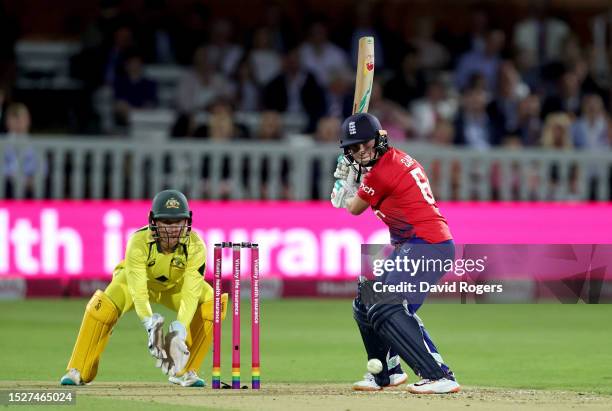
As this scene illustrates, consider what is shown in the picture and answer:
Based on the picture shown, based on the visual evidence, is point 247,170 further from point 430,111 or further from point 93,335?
point 93,335

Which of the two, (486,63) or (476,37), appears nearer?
(486,63)

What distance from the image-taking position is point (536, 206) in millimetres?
19016

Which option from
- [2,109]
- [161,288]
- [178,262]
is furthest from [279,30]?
[178,262]

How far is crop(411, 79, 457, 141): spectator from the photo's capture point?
20.6 m

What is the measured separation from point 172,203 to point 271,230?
7658 mm

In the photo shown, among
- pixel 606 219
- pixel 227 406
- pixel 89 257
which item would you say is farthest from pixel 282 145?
pixel 227 406

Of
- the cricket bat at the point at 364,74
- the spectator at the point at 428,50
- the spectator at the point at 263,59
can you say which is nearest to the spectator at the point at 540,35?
the spectator at the point at 428,50

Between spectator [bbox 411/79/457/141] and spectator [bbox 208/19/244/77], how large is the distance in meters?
2.60

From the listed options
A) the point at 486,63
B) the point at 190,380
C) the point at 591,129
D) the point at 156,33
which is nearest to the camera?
the point at 190,380

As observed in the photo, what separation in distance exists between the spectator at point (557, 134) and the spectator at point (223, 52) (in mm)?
4364

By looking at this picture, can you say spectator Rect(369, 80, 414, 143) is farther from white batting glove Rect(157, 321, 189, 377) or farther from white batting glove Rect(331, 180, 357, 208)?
white batting glove Rect(157, 321, 189, 377)

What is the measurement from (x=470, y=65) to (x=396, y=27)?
2833mm

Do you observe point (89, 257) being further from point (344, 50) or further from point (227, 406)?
point (227, 406)

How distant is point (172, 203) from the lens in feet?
34.9
